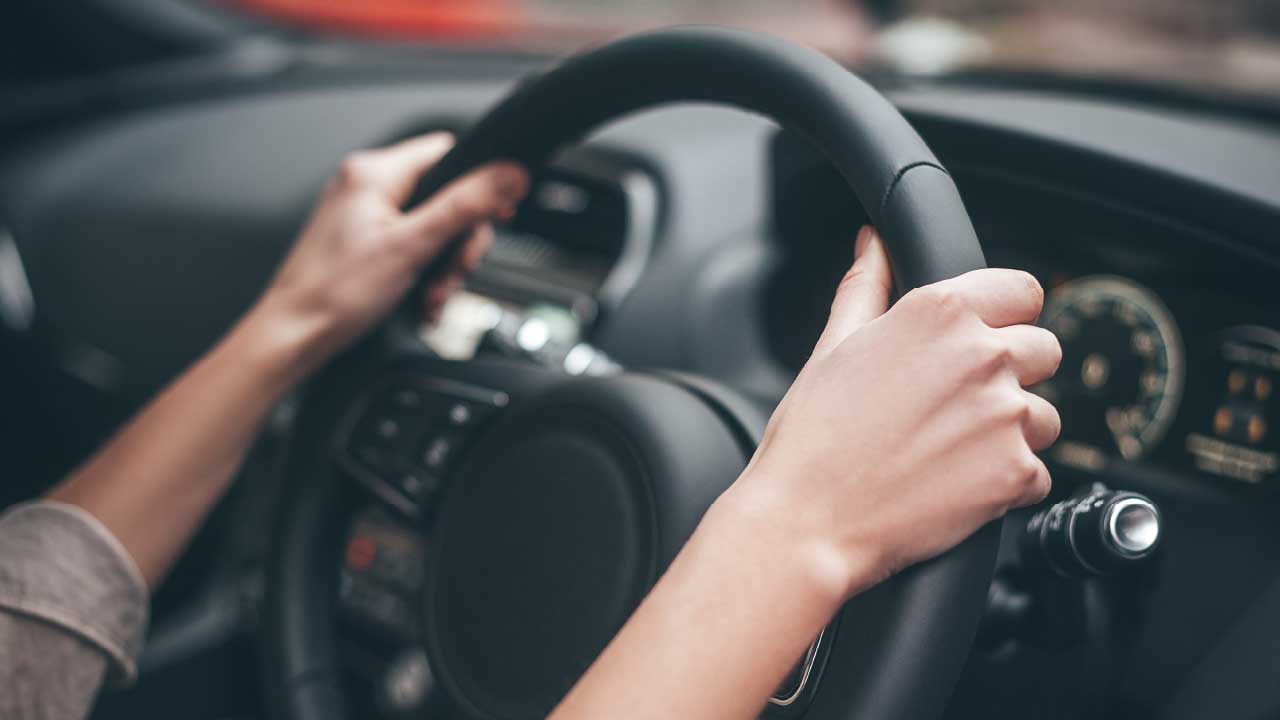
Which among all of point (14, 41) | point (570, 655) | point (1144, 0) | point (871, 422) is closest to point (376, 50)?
point (14, 41)

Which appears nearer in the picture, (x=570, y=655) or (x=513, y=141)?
(x=570, y=655)

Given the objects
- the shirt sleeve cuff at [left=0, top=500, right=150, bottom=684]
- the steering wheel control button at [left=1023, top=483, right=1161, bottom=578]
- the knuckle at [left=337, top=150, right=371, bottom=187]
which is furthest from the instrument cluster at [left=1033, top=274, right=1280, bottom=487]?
the shirt sleeve cuff at [left=0, top=500, right=150, bottom=684]

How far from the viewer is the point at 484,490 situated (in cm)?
78

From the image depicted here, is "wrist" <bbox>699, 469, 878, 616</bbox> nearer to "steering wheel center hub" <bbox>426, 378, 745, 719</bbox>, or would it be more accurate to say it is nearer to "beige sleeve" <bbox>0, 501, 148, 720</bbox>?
"steering wheel center hub" <bbox>426, 378, 745, 719</bbox>

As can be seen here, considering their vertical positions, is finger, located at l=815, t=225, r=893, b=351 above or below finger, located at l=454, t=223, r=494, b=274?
above

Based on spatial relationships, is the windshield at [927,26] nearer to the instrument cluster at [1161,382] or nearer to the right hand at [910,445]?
the instrument cluster at [1161,382]

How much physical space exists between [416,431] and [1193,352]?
25.1 inches

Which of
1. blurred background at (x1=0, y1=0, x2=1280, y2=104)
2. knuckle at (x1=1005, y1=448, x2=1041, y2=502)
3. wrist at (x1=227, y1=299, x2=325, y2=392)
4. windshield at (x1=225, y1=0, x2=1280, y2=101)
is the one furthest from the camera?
blurred background at (x1=0, y1=0, x2=1280, y2=104)

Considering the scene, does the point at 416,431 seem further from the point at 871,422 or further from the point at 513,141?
the point at 871,422

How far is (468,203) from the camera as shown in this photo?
0.86m

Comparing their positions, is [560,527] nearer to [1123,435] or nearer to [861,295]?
[861,295]

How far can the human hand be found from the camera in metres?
0.89

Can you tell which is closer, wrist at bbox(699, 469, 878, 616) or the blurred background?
wrist at bbox(699, 469, 878, 616)

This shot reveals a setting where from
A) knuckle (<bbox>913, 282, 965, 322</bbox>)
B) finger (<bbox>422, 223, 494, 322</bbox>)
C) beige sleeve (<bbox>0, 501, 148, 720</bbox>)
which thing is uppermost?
knuckle (<bbox>913, 282, 965, 322</bbox>)
